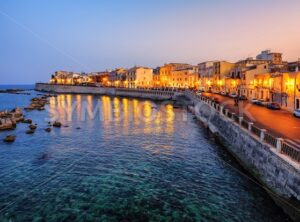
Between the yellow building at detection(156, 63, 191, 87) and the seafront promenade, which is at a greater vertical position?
the yellow building at detection(156, 63, 191, 87)

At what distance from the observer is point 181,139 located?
34625mm

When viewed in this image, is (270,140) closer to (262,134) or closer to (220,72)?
(262,134)

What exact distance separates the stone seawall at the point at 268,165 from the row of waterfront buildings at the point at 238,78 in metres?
21.7

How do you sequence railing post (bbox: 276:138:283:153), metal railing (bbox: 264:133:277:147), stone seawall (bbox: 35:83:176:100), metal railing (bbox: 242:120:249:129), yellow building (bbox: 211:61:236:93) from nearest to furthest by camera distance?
railing post (bbox: 276:138:283:153)
metal railing (bbox: 264:133:277:147)
metal railing (bbox: 242:120:249:129)
yellow building (bbox: 211:61:236:93)
stone seawall (bbox: 35:83:176:100)

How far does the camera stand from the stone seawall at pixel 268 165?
48.0 feet

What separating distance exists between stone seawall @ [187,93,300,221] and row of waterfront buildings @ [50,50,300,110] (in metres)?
21.7

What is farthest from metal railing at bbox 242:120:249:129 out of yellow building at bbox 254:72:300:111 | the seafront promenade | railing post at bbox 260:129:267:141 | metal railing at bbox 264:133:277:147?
yellow building at bbox 254:72:300:111

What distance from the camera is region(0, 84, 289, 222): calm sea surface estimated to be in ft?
50.6

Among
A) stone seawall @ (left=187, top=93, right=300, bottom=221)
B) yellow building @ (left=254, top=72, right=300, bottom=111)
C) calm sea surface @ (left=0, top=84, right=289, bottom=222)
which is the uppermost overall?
yellow building @ (left=254, top=72, right=300, bottom=111)

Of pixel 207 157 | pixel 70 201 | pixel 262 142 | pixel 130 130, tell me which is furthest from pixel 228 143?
pixel 70 201

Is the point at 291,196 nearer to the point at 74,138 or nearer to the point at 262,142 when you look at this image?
the point at 262,142

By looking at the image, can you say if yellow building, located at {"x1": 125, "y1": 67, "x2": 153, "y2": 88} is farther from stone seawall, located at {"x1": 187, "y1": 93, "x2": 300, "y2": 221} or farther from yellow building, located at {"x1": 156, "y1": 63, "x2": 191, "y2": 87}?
stone seawall, located at {"x1": 187, "y1": 93, "x2": 300, "y2": 221}

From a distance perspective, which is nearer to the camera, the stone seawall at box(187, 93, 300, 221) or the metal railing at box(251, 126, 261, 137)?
the stone seawall at box(187, 93, 300, 221)

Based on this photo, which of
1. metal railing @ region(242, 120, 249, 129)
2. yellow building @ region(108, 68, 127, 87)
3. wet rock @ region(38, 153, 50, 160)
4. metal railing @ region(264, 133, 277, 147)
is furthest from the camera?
yellow building @ region(108, 68, 127, 87)
